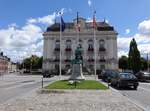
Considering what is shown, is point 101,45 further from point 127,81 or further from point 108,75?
point 127,81

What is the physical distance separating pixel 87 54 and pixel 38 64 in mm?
37943

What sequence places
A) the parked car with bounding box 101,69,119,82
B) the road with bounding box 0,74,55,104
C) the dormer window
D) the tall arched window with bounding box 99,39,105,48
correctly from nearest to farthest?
the road with bounding box 0,74,55,104 → the parked car with bounding box 101,69,119,82 → the dormer window → the tall arched window with bounding box 99,39,105,48

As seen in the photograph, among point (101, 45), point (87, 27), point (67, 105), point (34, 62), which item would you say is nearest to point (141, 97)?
point (67, 105)

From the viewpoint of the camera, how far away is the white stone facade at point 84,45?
3903 inches

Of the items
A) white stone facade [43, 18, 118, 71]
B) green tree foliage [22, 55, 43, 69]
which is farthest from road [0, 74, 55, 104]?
green tree foliage [22, 55, 43, 69]

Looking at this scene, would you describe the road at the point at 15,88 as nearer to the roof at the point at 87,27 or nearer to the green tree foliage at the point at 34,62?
the roof at the point at 87,27

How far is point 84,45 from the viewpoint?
101 m

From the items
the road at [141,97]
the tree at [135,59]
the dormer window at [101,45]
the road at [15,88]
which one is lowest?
the road at [141,97]

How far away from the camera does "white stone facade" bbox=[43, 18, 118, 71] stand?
99125mm

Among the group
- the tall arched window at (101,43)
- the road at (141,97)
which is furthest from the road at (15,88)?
the tall arched window at (101,43)

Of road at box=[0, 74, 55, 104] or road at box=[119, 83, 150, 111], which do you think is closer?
road at box=[119, 83, 150, 111]

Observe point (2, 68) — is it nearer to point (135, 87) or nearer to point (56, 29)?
point (56, 29)

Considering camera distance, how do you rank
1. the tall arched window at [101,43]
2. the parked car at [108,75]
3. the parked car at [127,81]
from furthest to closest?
1. the tall arched window at [101,43]
2. the parked car at [108,75]
3. the parked car at [127,81]

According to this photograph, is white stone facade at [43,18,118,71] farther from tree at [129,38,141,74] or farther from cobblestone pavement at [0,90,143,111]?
cobblestone pavement at [0,90,143,111]
